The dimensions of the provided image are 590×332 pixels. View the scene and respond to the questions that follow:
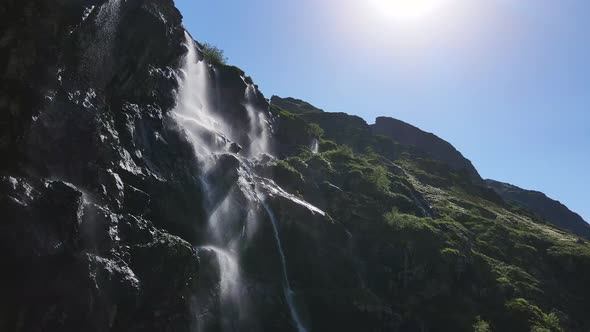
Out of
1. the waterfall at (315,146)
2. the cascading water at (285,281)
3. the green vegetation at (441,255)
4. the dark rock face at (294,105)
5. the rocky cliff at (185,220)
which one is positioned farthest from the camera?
the dark rock face at (294,105)

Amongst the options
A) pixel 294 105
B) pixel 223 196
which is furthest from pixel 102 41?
pixel 294 105

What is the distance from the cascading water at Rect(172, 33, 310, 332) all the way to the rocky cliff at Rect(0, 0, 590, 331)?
206 mm

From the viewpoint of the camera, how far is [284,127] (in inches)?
3521

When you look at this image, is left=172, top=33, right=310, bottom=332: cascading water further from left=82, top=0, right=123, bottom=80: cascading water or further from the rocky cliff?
left=82, top=0, right=123, bottom=80: cascading water

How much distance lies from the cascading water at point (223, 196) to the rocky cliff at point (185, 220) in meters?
0.21

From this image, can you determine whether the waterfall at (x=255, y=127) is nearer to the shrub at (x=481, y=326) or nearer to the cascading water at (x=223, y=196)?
the cascading water at (x=223, y=196)

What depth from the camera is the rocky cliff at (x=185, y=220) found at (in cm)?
2581

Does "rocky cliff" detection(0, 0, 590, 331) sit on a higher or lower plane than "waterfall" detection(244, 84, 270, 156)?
lower

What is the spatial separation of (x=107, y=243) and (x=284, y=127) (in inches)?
2458

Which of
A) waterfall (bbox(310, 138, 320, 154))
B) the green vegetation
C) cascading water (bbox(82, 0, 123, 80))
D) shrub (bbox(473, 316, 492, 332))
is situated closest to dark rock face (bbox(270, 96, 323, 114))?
waterfall (bbox(310, 138, 320, 154))

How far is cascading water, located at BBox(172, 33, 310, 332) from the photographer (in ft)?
126

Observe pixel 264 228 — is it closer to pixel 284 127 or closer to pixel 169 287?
pixel 169 287

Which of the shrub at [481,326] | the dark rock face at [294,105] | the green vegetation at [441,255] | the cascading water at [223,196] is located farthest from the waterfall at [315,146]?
the dark rock face at [294,105]

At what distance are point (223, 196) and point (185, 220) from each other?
640 centimetres
